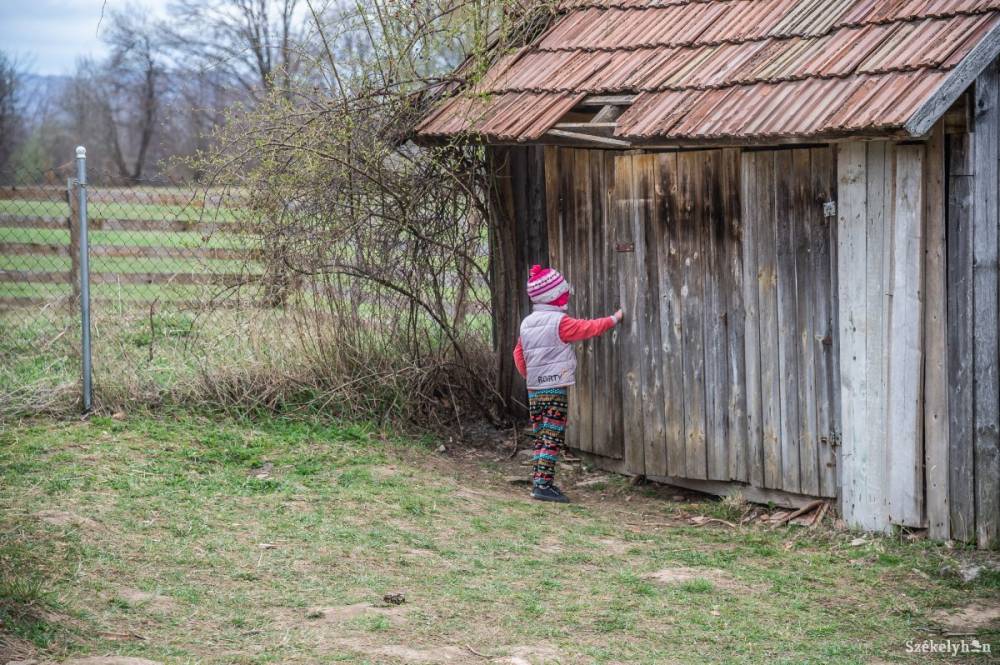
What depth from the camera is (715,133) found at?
267 inches

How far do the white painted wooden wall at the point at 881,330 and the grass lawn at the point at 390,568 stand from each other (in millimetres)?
334

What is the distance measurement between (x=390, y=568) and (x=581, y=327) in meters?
2.44

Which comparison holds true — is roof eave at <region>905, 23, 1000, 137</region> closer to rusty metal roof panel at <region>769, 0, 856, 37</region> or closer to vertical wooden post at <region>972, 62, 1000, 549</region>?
vertical wooden post at <region>972, 62, 1000, 549</region>

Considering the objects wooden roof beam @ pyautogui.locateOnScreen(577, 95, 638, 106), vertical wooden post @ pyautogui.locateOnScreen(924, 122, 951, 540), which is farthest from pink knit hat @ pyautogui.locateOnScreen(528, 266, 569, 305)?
vertical wooden post @ pyautogui.locateOnScreen(924, 122, 951, 540)

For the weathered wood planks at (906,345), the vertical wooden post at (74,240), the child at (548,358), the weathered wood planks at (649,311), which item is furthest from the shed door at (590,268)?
the vertical wooden post at (74,240)

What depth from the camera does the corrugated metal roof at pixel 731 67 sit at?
6309 millimetres

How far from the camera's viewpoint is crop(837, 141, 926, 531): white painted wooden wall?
6387 mm

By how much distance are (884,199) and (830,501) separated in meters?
1.97

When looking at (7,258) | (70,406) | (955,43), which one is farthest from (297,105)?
(7,258)

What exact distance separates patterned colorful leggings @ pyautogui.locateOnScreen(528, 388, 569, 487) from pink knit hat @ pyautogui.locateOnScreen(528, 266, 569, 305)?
66 centimetres

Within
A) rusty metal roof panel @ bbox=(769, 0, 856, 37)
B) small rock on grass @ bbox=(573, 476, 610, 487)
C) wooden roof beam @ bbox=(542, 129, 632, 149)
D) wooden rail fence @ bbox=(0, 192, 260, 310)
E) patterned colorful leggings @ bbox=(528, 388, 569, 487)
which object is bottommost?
small rock on grass @ bbox=(573, 476, 610, 487)

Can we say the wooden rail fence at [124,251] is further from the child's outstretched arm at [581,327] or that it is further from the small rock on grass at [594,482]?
the small rock on grass at [594,482]

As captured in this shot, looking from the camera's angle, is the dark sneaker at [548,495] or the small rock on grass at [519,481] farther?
the small rock on grass at [519,481]

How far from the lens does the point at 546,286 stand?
7793mm
